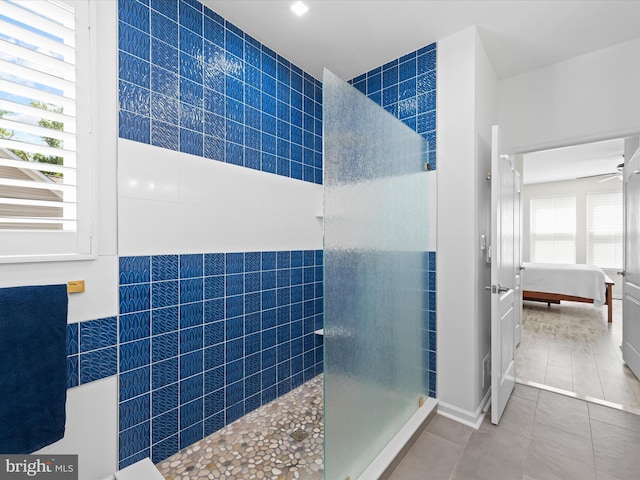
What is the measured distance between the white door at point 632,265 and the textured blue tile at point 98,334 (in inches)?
149

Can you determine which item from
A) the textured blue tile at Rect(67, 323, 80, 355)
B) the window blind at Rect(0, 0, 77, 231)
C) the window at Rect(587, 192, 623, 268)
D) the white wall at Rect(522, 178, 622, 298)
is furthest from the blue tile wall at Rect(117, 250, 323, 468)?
the window at Rect(587, 192, 623, 268)

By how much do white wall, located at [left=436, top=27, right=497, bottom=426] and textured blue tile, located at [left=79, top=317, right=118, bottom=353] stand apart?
77.6 inches

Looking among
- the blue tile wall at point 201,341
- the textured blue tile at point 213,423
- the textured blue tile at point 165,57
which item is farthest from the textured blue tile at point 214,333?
the textured blue tile at point 165,57

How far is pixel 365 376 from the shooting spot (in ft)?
5.04

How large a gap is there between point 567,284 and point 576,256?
246 cm

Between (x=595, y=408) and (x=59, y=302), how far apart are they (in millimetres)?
3248

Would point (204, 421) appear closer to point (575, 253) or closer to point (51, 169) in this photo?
point (51, 169)

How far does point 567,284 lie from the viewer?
4.97 meters

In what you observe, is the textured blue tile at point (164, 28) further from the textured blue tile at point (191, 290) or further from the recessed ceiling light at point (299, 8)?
the textured blue tile at point (191, 290)

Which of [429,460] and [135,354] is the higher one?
[135,354]

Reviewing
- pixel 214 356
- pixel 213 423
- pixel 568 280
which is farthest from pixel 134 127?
pixel 568 280

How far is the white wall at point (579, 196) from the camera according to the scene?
6.35 m

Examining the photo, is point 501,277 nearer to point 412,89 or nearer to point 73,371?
point 412,89

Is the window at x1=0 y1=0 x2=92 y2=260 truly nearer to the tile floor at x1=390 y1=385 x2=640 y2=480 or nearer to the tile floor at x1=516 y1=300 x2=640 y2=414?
the tile floor at x1=390 y1=385 x2=640 y2=480
